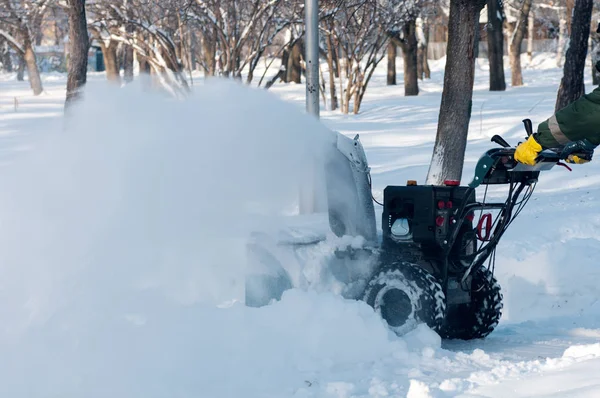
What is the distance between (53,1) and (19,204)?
2334 cm

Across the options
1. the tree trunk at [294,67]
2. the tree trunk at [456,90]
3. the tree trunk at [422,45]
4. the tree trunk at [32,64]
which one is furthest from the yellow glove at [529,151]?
the tree trunk at [32,64]

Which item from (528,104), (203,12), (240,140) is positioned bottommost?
(528,104)

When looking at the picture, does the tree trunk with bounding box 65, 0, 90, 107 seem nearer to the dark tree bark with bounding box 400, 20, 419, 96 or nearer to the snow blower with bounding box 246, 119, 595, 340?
the snow blower with bounding box 246, 119, 595, 340

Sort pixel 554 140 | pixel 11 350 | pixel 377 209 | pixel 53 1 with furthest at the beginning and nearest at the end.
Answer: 1. pixel 53 1
2. pixel 377 209
3. pixel 554 140
4. pixel 11 350

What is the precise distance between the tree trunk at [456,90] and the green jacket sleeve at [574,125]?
19.7ft

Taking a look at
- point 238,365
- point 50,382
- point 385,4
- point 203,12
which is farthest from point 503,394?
point 385,4

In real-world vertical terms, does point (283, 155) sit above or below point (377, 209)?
above

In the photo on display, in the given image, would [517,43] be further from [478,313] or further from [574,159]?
[574,159]

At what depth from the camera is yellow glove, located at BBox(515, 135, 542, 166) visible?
541cm

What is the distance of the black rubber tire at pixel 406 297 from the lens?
5895 mm

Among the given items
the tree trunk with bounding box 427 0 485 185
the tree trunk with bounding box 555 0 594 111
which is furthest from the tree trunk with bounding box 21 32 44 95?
the tree trunk with bounding box 427 0 485 185

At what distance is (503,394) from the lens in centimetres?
460

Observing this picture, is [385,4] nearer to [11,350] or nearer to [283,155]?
[283,155]

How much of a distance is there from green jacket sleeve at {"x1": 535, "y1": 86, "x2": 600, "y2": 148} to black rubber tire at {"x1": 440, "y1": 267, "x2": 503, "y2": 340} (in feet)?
4.72
